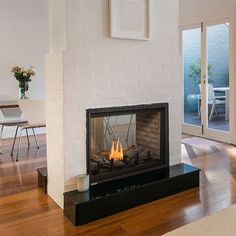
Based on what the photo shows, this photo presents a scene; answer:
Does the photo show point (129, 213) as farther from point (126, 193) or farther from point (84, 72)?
point (84, 72)

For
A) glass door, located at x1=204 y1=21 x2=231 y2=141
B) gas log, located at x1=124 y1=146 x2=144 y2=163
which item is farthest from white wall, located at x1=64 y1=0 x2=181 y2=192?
glass door, located at x1=204 y1=21 x2=231 y2=141

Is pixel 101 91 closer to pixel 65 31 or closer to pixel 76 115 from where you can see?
pixel 76 115

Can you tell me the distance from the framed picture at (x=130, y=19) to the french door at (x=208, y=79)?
2.50m

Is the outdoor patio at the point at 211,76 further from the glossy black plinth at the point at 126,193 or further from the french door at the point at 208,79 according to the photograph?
the glossy black plinth at the point at 126,193

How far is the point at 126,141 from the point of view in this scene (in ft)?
9.75

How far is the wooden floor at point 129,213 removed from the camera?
218 cm

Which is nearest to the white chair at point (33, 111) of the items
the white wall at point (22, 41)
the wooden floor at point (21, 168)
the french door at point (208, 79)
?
the wooden floor at point (21, 168)

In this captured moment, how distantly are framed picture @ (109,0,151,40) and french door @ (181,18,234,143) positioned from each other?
2499mm

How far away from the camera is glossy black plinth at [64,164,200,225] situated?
227 centimetres

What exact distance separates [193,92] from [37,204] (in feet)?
12.3

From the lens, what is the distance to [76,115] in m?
2.45

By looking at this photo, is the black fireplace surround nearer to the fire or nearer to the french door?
the fire

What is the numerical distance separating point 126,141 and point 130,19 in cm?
113

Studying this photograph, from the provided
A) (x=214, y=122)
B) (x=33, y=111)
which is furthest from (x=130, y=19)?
(x=214, y=122)
